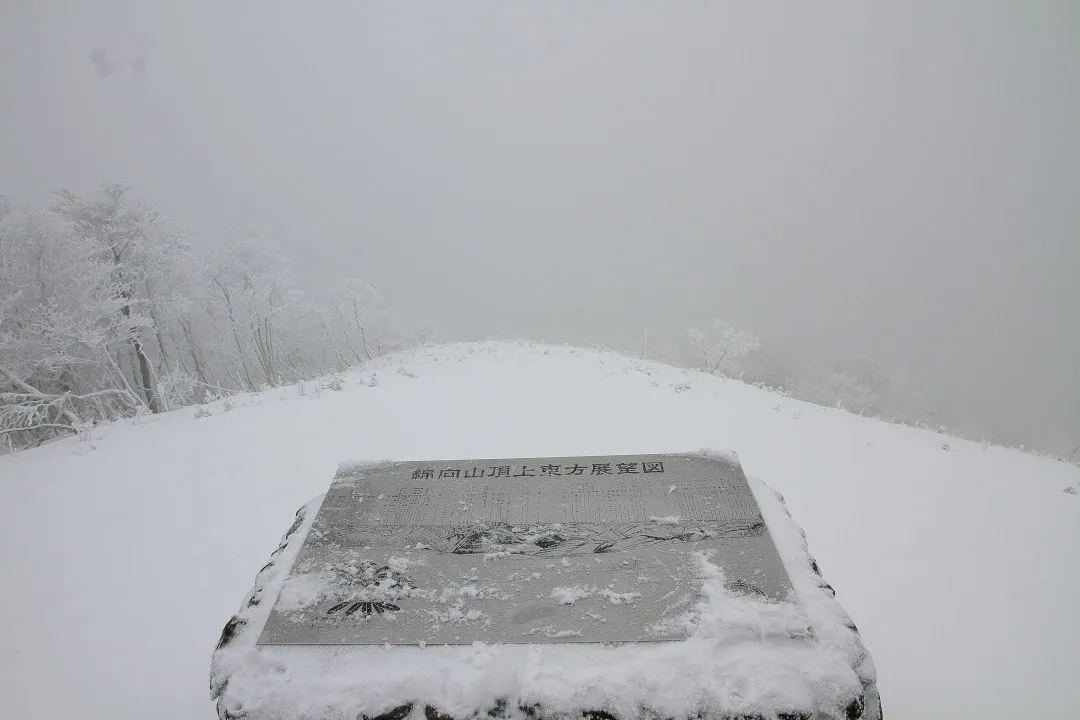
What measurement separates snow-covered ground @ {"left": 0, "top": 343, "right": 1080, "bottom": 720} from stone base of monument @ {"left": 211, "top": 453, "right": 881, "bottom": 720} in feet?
4.63

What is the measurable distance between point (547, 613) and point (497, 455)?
4.63 meters

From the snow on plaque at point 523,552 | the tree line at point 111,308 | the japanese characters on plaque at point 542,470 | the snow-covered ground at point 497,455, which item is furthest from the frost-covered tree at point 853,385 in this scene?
the snow on plaque at point 523,552

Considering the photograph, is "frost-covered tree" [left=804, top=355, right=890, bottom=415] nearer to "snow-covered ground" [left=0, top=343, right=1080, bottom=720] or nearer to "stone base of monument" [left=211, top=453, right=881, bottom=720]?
"snow-covered ground" [left=0, top=343, right=1080, bottom=720]

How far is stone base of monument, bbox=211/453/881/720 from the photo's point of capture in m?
2.45

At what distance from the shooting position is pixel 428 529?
3674 millimetres

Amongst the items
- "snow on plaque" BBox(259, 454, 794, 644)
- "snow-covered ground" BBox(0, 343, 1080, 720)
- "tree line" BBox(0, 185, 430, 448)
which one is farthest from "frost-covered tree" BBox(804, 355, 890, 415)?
"snow on plaque" BBox(259, 454, 794, 644)

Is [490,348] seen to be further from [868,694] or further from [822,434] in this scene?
[868,694]

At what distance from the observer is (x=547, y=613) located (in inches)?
112

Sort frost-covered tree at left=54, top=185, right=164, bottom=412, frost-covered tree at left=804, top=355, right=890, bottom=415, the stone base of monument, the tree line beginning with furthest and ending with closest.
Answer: frost-covered tree at left=804, top=355, right=890, bottom=415 → frost-covered tree at left=54, top=185, right=164, bottom=412 → the tree line → the stone base of monument

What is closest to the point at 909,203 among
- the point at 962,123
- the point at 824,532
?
the point at 962,123

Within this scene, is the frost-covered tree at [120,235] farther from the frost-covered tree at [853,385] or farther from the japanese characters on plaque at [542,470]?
the frost-covered tree at [853,385]

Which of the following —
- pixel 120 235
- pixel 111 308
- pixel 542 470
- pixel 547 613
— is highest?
pixel 120 235

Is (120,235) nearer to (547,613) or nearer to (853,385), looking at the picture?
(547,613)

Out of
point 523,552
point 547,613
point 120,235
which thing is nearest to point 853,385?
point 523,552
